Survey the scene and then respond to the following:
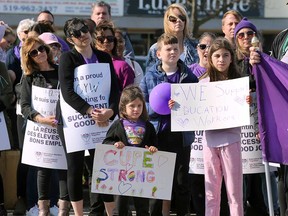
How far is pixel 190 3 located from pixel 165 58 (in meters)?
14.2

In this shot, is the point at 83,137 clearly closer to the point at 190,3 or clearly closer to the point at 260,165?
the point at 260,165

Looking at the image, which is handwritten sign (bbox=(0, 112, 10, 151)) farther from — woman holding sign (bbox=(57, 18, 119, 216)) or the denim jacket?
the denim jacket

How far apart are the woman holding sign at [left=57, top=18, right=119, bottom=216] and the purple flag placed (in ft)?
4.61

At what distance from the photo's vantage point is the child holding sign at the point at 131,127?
7035 millimetres

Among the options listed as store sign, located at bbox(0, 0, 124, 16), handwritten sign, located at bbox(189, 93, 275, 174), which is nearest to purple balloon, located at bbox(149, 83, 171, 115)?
handwritten sign, located at bbox(189, 93, 275, 174)

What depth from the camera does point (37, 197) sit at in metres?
8.21

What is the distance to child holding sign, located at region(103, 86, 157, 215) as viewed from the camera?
23.1ft

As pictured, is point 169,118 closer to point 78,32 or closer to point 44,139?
point 78,32

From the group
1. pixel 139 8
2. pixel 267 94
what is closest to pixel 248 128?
pixel 267 94

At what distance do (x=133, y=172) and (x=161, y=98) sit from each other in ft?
2.42

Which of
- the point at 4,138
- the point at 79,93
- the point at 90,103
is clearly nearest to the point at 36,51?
the point at 79,93

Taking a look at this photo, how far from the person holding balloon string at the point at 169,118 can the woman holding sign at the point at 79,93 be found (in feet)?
1.23

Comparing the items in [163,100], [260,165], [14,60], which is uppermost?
[14,60]

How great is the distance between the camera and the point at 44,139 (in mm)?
7770
